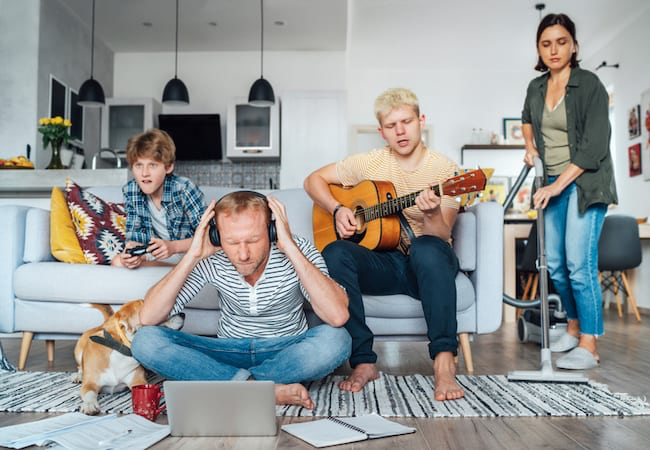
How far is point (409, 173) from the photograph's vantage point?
2273mm

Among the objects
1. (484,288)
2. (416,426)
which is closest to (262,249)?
(416,426)

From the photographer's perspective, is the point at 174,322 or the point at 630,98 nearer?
the point at 174,322

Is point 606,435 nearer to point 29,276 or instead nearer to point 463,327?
point 463,327

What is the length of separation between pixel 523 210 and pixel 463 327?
18.2ft

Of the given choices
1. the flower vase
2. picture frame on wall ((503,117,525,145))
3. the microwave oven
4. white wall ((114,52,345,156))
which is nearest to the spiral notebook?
the flower vase

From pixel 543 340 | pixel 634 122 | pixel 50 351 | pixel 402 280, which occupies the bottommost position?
pixel 50 351

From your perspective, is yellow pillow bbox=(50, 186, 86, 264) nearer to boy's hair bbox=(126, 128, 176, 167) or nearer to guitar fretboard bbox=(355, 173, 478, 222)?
boy's hair bbox=(126, 128, 176, 167)

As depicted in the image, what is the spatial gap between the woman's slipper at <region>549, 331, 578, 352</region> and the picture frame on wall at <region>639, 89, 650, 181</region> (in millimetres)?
3363

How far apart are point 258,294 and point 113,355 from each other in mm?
486

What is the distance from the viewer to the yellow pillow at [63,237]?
8.26ft

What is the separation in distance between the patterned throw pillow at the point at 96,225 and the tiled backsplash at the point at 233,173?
4.15m

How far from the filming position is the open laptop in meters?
1.35

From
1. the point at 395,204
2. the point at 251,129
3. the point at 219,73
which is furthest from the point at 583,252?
the point at 219,73

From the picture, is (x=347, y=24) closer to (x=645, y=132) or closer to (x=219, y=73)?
(x=219, y=73)
